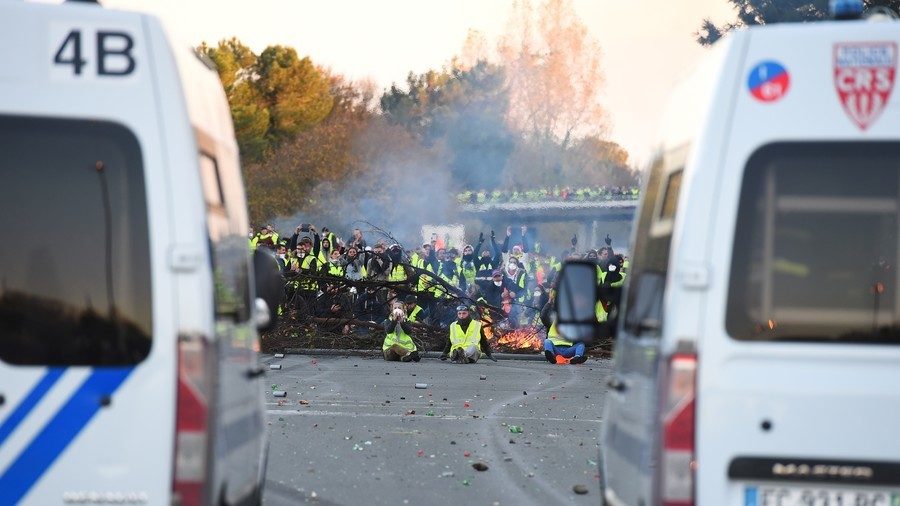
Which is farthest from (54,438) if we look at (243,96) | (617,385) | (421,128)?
(421,128)

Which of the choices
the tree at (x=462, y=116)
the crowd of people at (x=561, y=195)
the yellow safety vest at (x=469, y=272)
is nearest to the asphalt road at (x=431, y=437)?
the yellow safety vest at (x=469, y=272)

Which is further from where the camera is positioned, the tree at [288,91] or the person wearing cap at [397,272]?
the tree at [288,91]

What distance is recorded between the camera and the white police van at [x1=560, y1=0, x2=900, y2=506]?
517 centimetres

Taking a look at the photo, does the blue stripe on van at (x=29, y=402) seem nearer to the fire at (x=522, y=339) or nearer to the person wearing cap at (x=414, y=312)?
the person wearing cap at (x=414, y=312)

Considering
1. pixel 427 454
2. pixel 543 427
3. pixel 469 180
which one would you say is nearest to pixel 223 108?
pixel 427 454

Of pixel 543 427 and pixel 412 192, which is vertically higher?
pixel 412 192

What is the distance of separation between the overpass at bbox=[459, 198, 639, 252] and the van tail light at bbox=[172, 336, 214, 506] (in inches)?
2549

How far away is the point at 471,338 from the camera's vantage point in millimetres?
27109

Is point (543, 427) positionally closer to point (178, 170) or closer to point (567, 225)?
point (178, 170)

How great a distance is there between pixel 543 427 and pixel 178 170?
1044 centimetres

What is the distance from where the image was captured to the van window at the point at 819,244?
205 inches

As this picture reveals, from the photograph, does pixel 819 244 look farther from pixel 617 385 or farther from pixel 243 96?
pixel 243 96

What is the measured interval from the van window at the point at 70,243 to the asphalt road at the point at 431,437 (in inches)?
186

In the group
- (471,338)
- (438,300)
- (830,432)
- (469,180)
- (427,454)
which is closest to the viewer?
(830,432)
